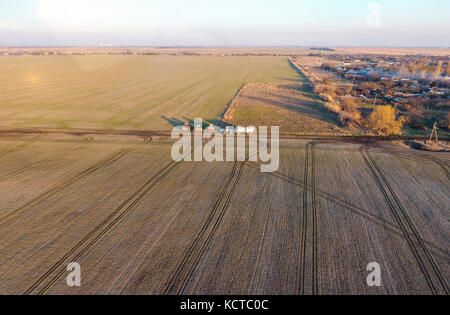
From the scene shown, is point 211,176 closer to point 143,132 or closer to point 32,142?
point 143,132

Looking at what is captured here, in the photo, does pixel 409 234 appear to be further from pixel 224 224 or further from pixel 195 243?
pixel 195 243

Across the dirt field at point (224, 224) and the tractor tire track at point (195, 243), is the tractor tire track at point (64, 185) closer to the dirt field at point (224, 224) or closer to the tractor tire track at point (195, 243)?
the dirt field at point (224, 224)

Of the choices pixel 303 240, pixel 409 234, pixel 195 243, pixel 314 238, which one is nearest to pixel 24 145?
pixel 195 243

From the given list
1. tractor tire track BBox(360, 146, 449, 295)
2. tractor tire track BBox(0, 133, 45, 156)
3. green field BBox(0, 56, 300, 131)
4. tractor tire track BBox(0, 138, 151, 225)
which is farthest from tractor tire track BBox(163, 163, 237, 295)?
tractor tire track BBox(0, 133, 45, 156)

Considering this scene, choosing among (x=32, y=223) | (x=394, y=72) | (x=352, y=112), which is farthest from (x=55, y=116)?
(x=394, y=72)

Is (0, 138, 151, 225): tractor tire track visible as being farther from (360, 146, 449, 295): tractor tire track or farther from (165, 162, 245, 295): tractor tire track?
(360, 146, 449, 295): tractor tire track

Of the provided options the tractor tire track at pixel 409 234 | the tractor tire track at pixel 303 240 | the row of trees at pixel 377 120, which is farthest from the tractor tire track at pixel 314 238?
the row of trees at pixel 377 120
